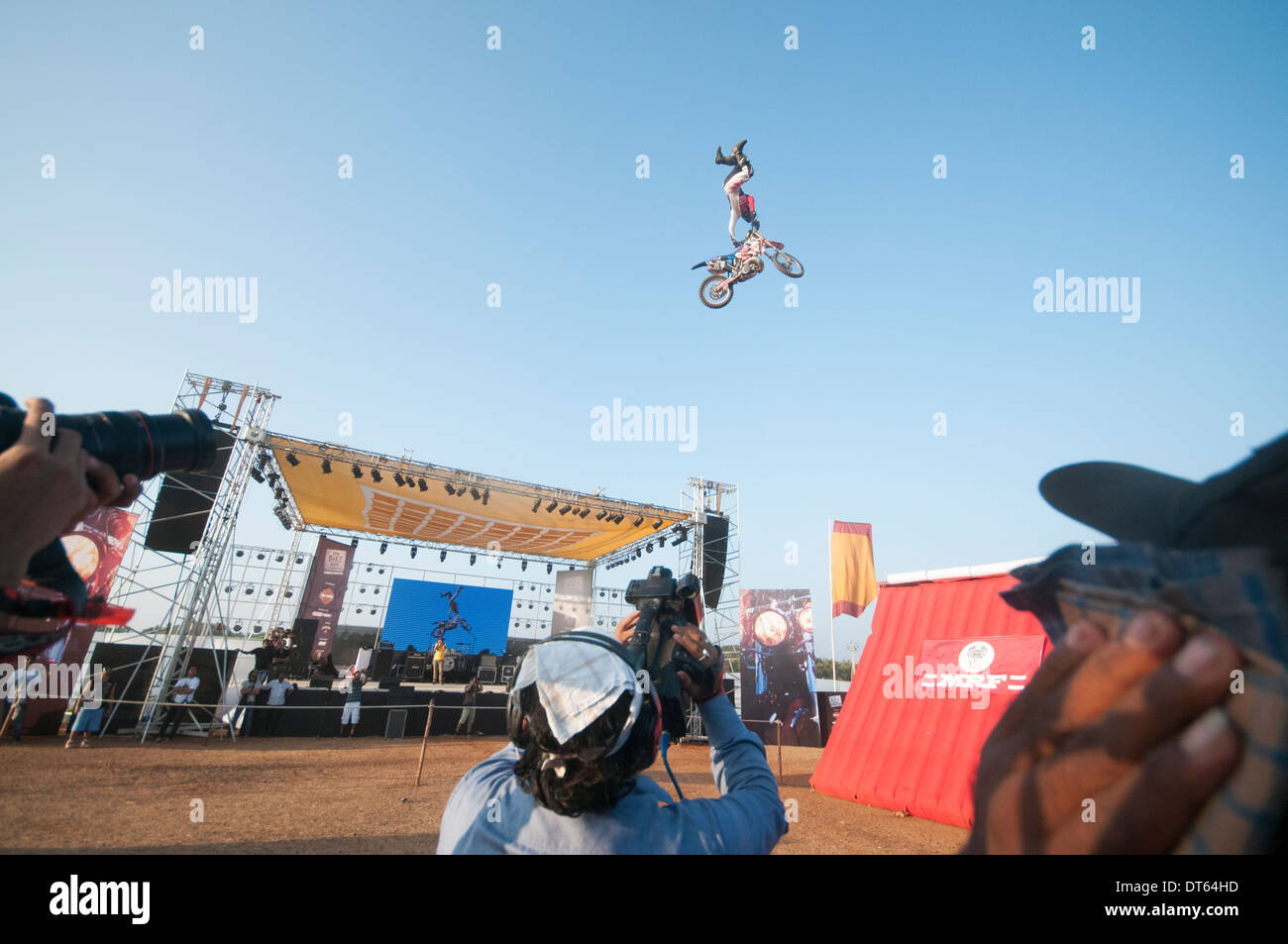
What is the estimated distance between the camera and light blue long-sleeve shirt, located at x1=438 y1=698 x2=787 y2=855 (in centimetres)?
113

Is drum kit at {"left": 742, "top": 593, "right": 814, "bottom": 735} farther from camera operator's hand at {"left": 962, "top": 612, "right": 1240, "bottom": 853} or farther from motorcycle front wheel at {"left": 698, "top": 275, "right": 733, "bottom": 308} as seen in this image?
camera operator's hand at {"left": 962, "top": 612, "right": 1240, "bottom": 853}

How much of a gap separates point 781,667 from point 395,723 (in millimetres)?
9242

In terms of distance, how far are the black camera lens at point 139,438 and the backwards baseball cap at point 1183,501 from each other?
1.37 metres

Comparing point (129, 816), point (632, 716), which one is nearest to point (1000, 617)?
point (632, 716)

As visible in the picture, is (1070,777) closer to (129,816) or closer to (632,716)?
(632,716)

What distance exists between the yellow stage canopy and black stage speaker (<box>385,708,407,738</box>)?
4494mm

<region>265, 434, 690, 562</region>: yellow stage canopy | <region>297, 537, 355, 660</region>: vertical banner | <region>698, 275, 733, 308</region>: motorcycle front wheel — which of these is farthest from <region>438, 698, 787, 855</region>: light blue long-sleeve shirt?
<region>297, 537, 355, 660</region>: vertical banner

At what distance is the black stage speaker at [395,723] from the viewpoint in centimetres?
1248

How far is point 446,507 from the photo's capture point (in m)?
12.9

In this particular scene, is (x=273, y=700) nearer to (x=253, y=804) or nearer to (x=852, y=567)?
(x=253, y=804)

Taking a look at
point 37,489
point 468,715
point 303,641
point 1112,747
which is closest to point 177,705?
point 468,715

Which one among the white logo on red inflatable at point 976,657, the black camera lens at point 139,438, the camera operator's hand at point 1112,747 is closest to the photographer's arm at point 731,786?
the camera operator's hand at point 1112,747

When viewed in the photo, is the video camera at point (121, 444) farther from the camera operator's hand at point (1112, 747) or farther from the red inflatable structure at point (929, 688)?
the red inflatable structure at point (929, 688)
